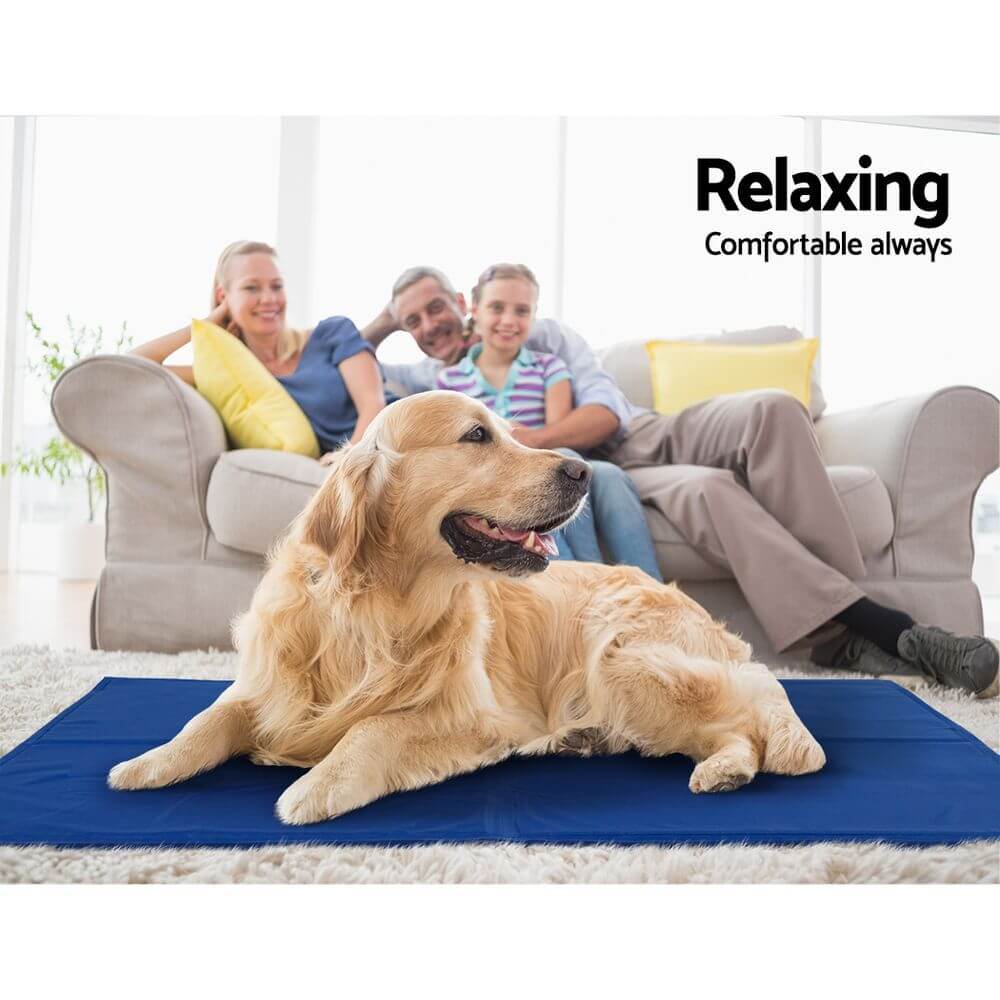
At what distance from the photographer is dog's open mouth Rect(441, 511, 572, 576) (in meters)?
1.68

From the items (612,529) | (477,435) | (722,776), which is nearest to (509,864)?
(722,776)

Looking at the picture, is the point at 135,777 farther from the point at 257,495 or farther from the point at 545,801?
the point at 257,495

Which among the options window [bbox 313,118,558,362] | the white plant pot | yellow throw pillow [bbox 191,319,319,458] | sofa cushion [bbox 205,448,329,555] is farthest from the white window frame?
sofa cushion [bbox 205,448,329,555]

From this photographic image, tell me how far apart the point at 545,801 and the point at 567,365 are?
2.28 m

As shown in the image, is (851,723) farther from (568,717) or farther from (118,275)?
(118,275)

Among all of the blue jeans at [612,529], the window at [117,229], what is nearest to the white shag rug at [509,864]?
the blue jeans at [612,529]

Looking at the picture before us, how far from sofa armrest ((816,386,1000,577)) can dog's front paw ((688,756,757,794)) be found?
1701 millimetres

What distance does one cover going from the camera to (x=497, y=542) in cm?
171

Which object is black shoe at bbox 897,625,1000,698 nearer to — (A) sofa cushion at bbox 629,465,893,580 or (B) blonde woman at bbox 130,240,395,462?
(A) sofa cushion at bbox 629,465,893,580

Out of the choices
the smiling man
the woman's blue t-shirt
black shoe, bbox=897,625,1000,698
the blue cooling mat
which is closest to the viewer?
the blue cooling mat

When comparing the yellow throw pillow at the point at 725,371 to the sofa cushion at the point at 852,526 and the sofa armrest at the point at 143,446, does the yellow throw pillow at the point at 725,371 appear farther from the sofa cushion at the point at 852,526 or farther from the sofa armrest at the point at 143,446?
the sofa armrest at the point at 143,446

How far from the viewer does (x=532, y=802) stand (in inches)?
60.0

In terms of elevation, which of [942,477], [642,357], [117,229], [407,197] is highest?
[407,197]

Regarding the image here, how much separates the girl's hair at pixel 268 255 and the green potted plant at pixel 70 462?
69.8 inches
